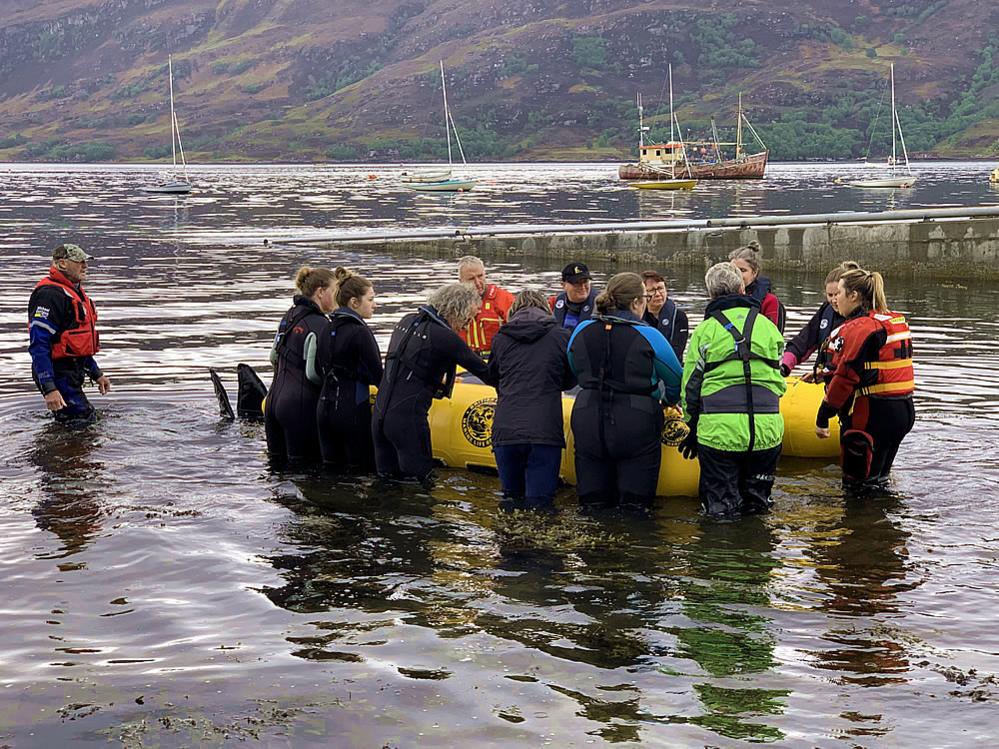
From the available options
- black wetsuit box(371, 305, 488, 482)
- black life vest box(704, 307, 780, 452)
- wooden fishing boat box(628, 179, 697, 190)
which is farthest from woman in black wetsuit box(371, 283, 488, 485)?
wooden fishing boat box(628, 179, 697, 190)

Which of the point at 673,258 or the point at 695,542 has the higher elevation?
the point at 673,258

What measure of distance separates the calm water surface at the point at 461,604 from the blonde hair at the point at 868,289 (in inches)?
61.8

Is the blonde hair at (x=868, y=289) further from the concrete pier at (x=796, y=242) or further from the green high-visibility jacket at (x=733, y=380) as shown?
the concrete pier at (x=796, y=242)

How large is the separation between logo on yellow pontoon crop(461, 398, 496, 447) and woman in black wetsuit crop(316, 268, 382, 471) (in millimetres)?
→ 853

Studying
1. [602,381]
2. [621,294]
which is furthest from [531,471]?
[621,294]

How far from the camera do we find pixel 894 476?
1010 centimetres

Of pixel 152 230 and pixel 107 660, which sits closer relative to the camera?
pixel 107 660

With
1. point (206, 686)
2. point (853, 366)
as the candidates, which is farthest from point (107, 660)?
point (853, 366)

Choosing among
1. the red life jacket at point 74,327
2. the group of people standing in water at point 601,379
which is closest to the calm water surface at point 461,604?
the group of people standing in water at point 601,379

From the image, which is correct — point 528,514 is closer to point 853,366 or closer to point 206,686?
point 853,366

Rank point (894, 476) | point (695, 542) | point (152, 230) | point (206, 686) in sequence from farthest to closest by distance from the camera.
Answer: point (152, 230) → point (894, 476) → point (695, 542) → point (206, 686)

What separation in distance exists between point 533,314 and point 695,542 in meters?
2.01

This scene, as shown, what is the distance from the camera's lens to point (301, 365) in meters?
10.1

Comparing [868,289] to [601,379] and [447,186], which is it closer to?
[601,379]
